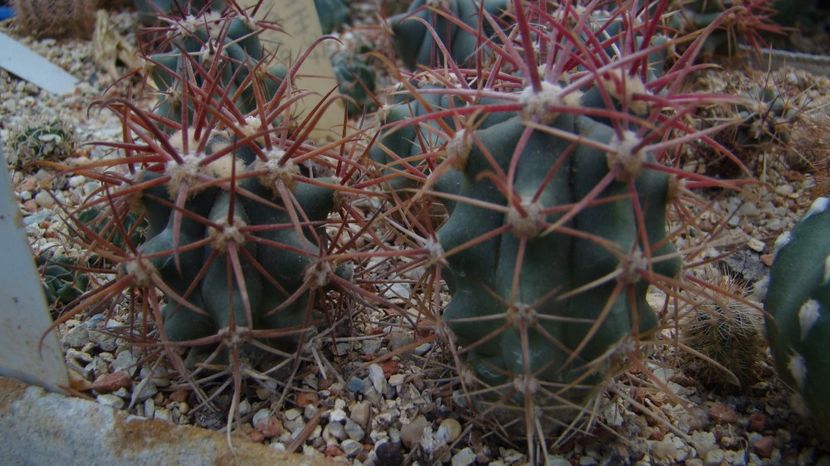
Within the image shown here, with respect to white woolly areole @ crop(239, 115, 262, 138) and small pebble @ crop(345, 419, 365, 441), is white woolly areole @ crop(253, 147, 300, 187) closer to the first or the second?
white woolly areole @ crop(239, 115, 262, 138)

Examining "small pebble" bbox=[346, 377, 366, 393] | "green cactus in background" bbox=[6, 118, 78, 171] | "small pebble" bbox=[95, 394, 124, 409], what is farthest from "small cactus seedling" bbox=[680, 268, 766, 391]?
"green cactus in background" bbox=[6, 118, 78, 171]

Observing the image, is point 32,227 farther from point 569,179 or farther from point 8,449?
point 569,179

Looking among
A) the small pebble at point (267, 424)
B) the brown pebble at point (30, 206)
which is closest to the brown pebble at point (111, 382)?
the small pebble at point (267, 424)

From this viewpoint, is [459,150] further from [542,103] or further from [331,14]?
[331,14]

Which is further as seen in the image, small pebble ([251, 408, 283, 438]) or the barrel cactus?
small pebble ([251, 408, 283, 438])

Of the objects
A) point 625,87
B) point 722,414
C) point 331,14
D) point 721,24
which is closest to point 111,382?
point 625,87

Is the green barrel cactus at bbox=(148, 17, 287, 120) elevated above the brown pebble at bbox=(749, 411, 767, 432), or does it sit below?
above

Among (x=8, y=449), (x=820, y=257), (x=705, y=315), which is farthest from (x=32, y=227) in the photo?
(x=820, y=257)

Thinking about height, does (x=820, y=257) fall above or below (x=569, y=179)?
below
